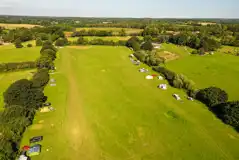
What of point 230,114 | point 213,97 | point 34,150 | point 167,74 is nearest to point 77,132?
point 34,150

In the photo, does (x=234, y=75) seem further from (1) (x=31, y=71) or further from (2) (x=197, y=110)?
(1) (x=31, y=71)

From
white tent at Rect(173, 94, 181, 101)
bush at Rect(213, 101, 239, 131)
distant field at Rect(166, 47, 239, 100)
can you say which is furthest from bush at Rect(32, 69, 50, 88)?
distant field at Rect(166, 47, 239, 100)

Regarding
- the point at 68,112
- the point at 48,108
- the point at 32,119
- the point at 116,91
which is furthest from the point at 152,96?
the point at 32,119

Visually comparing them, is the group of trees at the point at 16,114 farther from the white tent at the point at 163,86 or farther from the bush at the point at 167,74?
the bush at the point at 167,74

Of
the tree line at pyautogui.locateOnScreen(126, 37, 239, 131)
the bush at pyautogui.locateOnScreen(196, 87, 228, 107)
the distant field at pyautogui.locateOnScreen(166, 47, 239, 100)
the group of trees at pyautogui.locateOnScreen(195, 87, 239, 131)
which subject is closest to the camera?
the group of trees at pyautogui.locateOnScreen(195, 87, 239, 131)

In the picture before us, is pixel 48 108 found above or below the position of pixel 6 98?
below

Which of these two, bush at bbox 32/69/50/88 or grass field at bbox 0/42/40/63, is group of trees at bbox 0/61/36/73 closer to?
grass field at bbox 0/42/40/63
